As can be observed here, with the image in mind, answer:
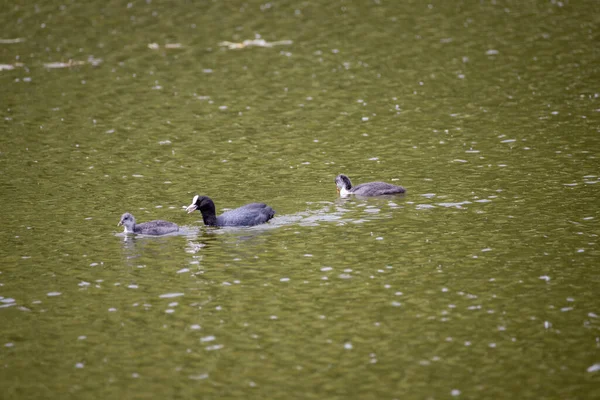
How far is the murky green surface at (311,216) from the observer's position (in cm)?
1773

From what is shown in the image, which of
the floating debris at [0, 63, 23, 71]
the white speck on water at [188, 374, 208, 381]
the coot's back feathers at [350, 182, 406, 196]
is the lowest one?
the white speck on water at [188, 374, 208, 381]

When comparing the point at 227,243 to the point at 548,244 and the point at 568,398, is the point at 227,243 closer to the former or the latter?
the point at 548,244

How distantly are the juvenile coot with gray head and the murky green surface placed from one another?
539mm

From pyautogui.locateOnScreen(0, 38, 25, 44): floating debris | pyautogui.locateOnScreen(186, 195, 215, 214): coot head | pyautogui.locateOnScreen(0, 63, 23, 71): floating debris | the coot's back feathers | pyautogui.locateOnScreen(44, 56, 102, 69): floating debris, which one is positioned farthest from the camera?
pyautogui.locateOnScreen(0, 38, 25, 44): floating debris

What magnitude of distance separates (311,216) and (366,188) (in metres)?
2.54

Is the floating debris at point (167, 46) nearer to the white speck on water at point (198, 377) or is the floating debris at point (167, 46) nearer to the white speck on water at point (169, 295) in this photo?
the white speck on water at point (169, 295)

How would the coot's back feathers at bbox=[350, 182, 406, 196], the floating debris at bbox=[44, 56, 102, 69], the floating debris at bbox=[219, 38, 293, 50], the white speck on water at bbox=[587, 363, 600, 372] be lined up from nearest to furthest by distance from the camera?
the white speck on water at bbox=[587, 363, 600, 372], the coot's back feathers at bbox=[350, 182, 406, 196], the floating debris at bbox=[44, 56, 102, 69], the floating debris at bbox=[219, 38, 293, 50]

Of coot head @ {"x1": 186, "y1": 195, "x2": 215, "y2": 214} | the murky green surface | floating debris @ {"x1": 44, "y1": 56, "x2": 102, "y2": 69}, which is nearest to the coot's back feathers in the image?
the murky green surface

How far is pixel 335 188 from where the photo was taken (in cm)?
3005

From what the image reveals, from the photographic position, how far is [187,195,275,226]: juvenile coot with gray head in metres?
26.2

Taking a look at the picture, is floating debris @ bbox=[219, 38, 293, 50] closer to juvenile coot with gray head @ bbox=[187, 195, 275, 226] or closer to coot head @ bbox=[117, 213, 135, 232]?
juvenile coot with gray head @ bbox=[187, 195, 275, 226]

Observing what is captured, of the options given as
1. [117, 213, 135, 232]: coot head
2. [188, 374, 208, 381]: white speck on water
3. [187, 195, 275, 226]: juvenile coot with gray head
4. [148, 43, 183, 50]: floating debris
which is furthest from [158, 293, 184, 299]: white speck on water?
[148, 43, 183, 50]: floating debris

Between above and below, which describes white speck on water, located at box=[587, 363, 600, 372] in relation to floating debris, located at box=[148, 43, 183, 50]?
below

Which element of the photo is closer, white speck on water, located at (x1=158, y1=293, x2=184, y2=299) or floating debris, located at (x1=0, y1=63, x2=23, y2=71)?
white speck on water, located at (x1=158, y1=293, x2=184, y2=299)
